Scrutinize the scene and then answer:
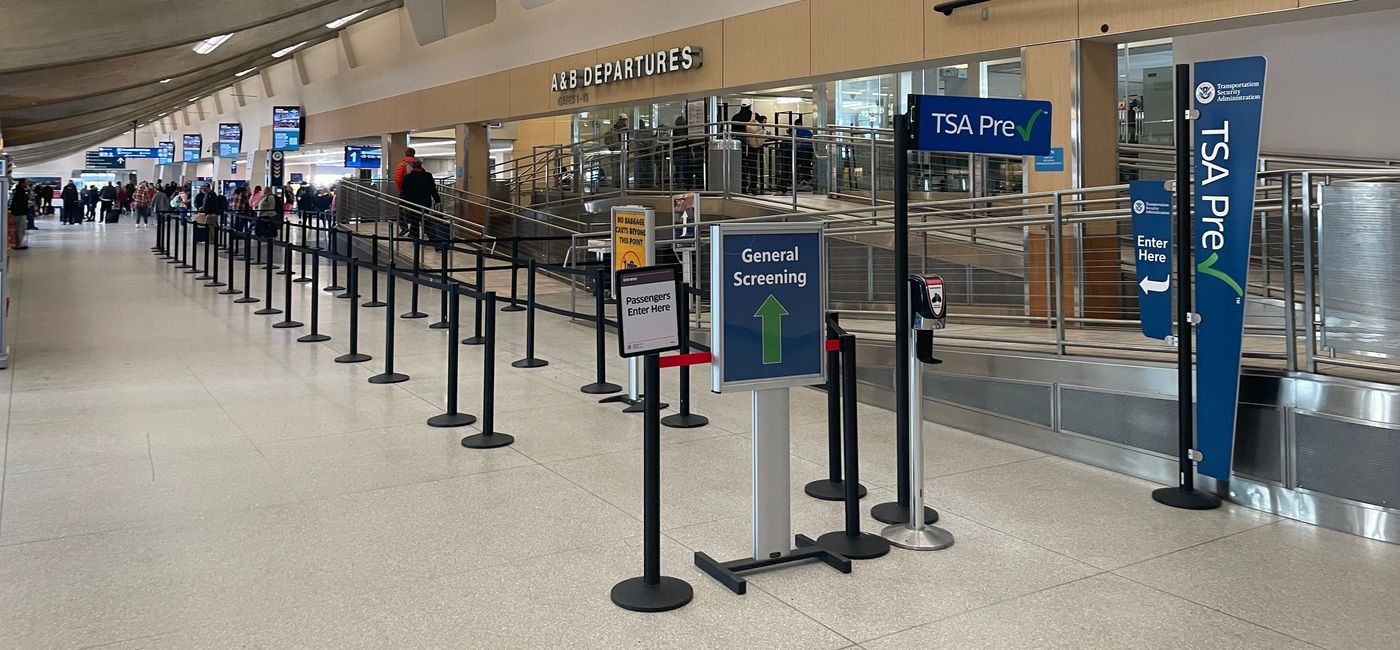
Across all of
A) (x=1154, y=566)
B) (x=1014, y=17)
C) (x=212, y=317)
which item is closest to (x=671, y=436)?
(x=1154, y=566)

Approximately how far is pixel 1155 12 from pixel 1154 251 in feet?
13.0

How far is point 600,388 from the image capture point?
816cm

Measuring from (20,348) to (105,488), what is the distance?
5.94 meters

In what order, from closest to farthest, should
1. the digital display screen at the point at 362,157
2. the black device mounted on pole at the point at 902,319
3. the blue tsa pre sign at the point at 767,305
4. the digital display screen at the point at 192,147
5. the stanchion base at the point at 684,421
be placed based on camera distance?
1. the blue tsa pre sign at the point at 767,305
2. the black device mounted on pole at the point at 902,319
3. the stanchion base at the point at 684,421
4. the digital display screen at the point at 362,157
5. the digital display screen at the point at 192,147

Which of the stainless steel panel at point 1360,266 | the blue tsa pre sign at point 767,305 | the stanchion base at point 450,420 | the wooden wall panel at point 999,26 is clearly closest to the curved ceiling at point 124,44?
the wooden wall panel at point 999,26

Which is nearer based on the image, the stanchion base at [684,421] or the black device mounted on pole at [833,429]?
the black device mounted on pole at [833,429]

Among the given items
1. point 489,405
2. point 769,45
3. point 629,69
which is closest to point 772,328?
point 489,405

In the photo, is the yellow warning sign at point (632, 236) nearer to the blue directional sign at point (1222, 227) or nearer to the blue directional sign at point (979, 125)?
the blue directional sign at point (979, 125)

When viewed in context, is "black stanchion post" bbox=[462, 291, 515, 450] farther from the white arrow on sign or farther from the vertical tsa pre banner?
the vertical tsa pre banner

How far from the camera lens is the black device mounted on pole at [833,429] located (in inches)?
177

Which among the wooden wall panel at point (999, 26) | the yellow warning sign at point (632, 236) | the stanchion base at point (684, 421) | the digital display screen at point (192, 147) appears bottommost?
the stanchion base at point (684, 421)

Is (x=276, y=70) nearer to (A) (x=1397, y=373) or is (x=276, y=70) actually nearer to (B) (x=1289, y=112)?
(B) (x=1289, y=112)

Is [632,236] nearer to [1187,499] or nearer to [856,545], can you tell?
[856,545]

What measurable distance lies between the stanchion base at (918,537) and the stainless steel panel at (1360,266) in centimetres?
224
